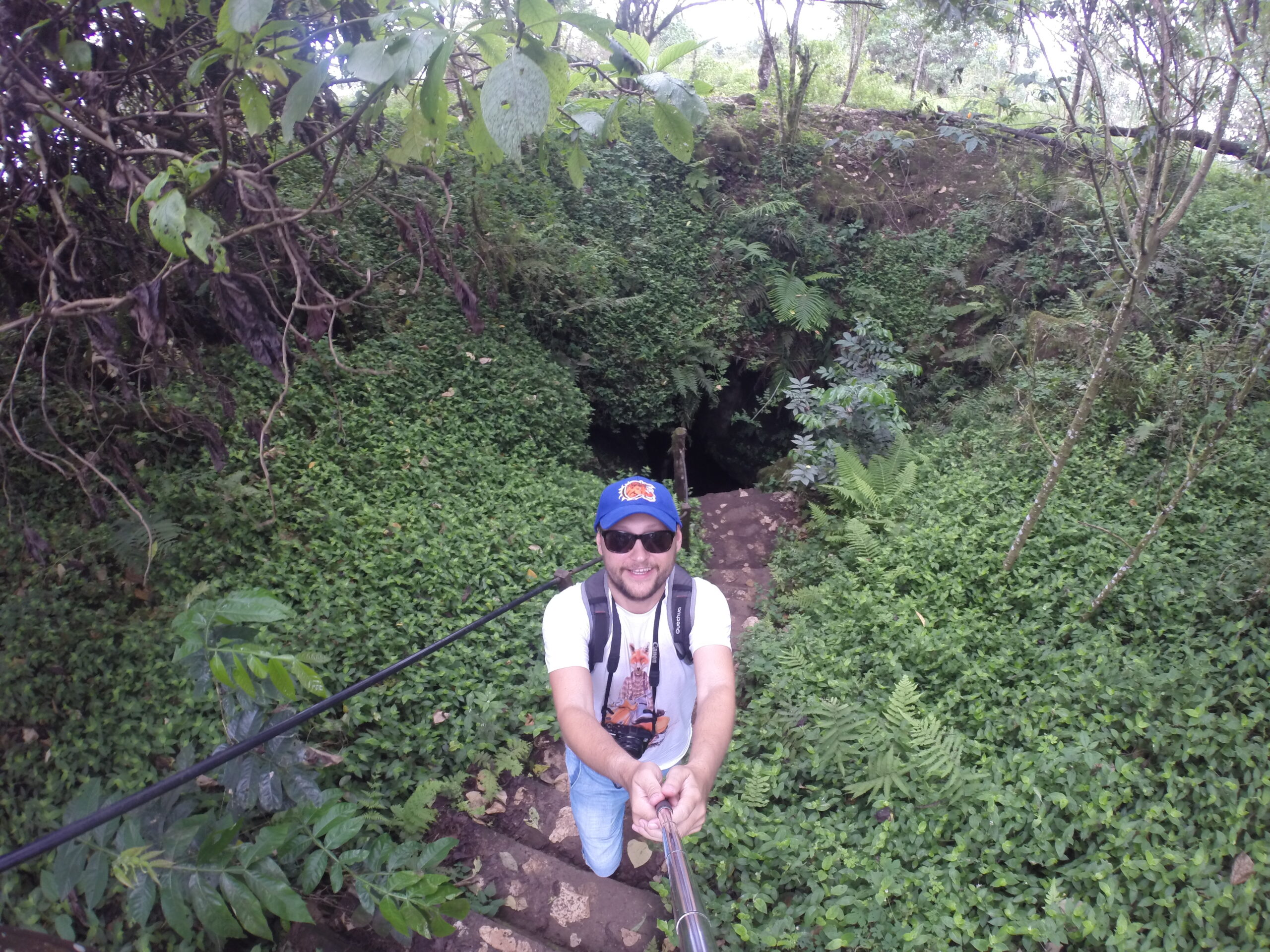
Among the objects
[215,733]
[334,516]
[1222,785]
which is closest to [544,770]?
[215,733]

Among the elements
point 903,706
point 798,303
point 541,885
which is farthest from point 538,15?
point 798,303

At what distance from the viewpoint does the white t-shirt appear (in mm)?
2400

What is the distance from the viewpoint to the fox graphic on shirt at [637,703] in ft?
8.25

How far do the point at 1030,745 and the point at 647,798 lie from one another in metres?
2.89

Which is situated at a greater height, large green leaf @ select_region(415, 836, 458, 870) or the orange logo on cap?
A: the orange logo on cap

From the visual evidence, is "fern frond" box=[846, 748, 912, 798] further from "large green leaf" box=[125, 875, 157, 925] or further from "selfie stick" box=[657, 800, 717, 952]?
"large green leaf" box=[125, 875, 157, 925]

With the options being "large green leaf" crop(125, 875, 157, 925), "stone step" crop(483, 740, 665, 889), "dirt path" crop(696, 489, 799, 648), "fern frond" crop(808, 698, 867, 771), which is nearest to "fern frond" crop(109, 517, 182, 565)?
"large green leaf" crop(125, 875, 157, 925)

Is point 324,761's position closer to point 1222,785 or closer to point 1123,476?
point 1222,785

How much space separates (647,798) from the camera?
1.74 meters

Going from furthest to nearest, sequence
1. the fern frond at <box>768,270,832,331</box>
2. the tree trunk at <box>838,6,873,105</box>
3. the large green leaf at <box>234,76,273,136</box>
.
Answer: the tree trunk at <box>838,6,873,105</box>
the fern frond at <box>768,270,832,331</box>
the large green leaf at <box>234,76,273,136</box>

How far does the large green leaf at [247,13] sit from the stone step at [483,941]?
11.0ft

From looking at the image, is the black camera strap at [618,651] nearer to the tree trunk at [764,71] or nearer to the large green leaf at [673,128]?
the large green leaf at [673,128]

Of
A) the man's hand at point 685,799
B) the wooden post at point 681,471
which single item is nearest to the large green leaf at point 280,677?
the man's hand at point 685,799

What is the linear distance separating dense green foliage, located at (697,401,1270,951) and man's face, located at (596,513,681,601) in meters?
1.84
